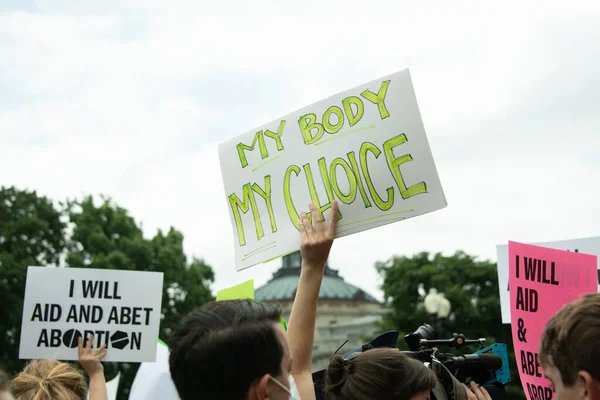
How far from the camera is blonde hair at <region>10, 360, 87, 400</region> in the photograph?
341cm

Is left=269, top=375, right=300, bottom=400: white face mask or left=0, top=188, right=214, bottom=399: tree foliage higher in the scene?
left=0, top=188, right=214, bottom=399: tree foliage

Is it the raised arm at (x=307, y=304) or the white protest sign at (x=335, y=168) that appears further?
the white protest sign at (x=335, y=168)

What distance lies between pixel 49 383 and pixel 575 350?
2.16 meters

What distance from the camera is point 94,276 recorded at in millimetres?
6172

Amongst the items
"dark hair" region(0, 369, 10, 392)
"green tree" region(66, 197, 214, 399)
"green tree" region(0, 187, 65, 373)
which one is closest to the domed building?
"green tree" region(66, 197, 214, 399)

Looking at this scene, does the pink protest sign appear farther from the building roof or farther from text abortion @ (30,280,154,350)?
the building roof

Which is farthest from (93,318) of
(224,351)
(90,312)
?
(224,351)

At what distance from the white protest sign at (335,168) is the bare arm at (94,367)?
3.32ft

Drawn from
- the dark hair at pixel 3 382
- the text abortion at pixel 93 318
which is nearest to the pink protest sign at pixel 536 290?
the text abortion at pixel 93 318

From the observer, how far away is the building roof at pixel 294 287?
88.1 m

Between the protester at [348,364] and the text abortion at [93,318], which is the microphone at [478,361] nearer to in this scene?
the protester at [348,364]

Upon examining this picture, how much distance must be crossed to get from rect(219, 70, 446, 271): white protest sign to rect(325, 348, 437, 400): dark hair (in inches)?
20.4

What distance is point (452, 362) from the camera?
3.88 meters

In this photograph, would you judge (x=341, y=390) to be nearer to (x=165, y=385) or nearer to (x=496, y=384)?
(x=496, y=384)
